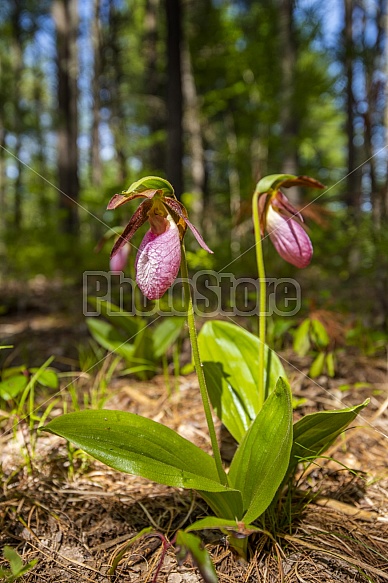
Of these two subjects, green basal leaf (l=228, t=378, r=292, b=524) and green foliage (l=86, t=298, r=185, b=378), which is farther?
green foliage (l=86, t=298, r=185, b=378)

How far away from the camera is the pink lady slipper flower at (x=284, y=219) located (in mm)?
1182

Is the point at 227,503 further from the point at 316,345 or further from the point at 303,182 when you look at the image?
the point at 316,345

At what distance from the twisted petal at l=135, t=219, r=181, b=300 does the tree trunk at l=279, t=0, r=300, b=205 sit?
200 inches

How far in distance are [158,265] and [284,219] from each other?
0.49m

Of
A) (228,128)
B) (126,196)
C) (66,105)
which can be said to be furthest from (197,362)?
(228,128)

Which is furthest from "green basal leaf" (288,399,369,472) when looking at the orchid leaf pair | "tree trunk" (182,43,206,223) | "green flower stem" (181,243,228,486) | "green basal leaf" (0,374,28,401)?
"tree trunk" (182,43,206,223)

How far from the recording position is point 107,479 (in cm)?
135

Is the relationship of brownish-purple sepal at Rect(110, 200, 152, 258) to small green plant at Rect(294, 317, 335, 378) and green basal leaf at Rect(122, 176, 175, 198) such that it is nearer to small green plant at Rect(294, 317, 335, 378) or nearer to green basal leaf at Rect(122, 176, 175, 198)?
green basal leaf at Rect(122, 176, 175, 198)

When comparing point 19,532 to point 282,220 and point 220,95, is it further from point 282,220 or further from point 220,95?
point 220,95

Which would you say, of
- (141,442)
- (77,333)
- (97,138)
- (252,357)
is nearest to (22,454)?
(141,442)

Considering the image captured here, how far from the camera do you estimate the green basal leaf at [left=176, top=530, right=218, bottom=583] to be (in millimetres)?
699

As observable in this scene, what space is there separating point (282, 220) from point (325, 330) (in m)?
0.91

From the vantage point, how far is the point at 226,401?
1.29m

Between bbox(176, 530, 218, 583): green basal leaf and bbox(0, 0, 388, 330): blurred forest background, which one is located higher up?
bbox(0, 0, 388, 330): blurred forest background
